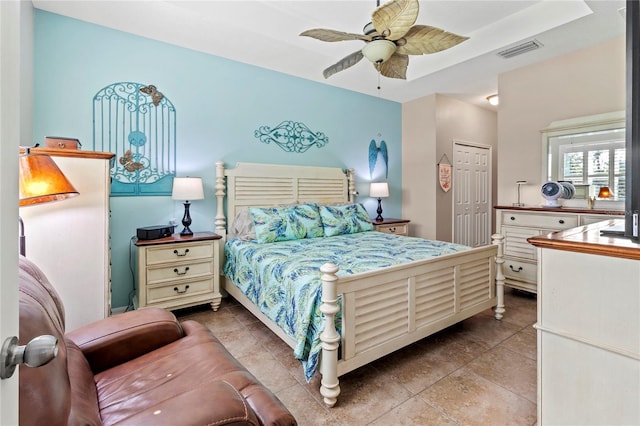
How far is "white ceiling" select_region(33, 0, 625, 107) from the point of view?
2680mm

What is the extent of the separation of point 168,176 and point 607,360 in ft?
11.4

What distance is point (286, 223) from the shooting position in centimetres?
320

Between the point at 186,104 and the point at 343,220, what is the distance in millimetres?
2113

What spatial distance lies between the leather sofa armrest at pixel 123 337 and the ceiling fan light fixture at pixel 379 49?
200cm

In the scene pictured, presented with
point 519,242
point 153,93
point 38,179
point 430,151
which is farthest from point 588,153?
point 38,179

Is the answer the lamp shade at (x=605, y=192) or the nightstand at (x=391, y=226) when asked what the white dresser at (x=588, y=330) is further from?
the nightstand at (x=391, y=226)

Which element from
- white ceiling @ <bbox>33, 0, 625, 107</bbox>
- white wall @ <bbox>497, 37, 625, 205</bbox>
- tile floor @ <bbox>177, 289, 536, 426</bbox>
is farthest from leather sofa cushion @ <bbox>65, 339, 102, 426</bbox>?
white wall @ <bbox>497, 37, 625, 205</bbox>

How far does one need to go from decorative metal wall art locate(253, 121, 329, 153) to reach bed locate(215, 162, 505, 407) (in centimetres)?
55

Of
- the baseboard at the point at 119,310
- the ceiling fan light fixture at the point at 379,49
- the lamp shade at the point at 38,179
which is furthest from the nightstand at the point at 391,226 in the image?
the lamp shade at the point at 38,179

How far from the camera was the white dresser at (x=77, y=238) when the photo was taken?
6.34 ft

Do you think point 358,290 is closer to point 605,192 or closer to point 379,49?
point 379,49

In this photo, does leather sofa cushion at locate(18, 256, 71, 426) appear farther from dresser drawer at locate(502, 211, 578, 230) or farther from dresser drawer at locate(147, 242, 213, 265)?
dresser drawer at locate(502, 211, 578, 230)

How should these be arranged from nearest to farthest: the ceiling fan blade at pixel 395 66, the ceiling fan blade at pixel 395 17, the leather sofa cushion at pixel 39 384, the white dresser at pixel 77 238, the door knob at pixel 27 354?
the door knob at pixel 27 354, the leather sofa cushion at pixel 39 384, the ceiling fan blade at pixel 395 17, the white dresser at pixel 77 238, the ceiling fan blade at pixel 395 66

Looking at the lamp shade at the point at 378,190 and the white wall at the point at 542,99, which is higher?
the white wall at the point at 542,99
